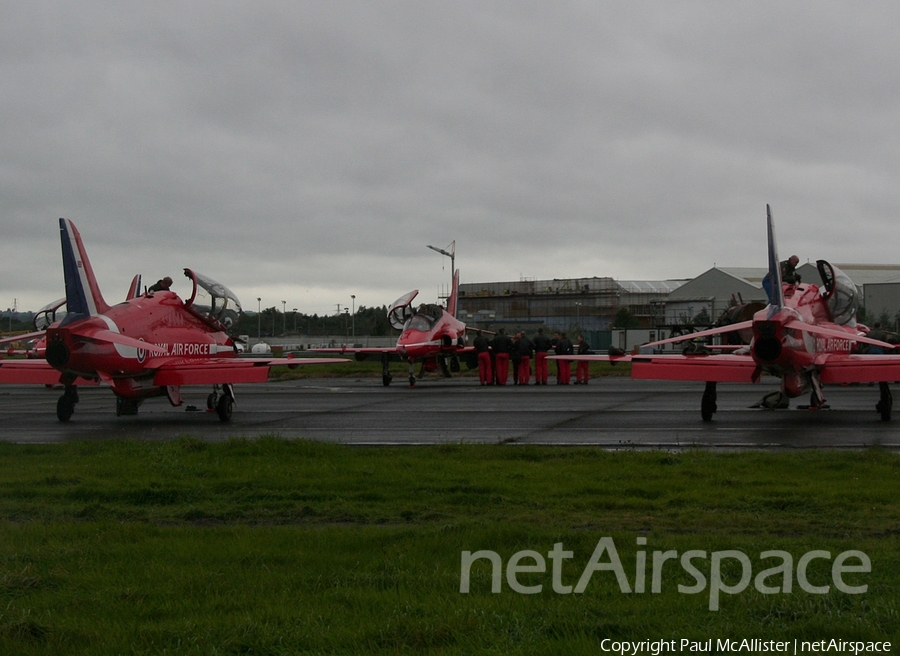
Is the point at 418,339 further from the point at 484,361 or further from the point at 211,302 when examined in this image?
the point at 211,302

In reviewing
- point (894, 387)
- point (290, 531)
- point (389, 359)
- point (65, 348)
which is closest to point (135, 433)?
point (65, 348)

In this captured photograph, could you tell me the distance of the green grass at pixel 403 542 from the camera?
15.4 ft

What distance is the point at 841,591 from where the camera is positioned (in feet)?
17.0

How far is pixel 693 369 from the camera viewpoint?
15805 mm

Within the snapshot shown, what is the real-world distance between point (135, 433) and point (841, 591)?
1331 centimetres

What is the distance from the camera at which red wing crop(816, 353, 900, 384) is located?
15219mm

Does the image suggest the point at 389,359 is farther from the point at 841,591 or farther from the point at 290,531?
the point at 841,591

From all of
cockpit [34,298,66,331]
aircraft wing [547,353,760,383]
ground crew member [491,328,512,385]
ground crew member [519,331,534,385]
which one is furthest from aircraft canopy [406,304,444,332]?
aircraft wing [547,353,760,383]

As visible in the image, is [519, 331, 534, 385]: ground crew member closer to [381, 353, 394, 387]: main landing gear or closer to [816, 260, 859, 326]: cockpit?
[381, 353, 394, 387]: main landing gear

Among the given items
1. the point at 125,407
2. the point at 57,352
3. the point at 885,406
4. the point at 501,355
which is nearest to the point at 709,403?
the point at 885,406

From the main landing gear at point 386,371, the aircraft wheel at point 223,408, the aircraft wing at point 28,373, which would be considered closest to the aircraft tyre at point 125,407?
the aircraft wing at point 28,373

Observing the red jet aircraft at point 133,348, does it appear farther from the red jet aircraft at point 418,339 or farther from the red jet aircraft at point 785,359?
the red jet aircraft at point 418,339

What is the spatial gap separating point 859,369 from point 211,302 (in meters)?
13.5

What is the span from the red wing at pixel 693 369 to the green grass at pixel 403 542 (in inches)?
192
